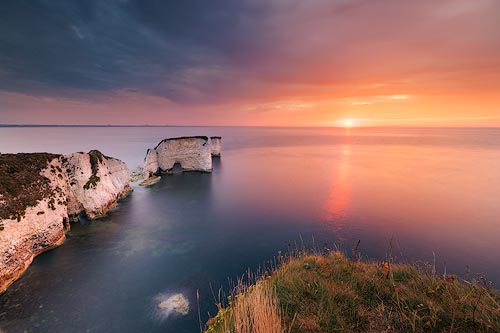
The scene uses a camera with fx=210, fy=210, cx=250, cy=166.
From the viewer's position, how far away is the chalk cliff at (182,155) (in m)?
39.1

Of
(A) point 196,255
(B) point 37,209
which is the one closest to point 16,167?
(B) point 37,209

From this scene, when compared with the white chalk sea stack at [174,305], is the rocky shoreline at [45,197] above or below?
above

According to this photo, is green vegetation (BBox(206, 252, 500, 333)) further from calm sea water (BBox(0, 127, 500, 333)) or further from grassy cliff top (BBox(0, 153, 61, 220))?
grassy cliff top (BBox(0, 153, 61, 220))

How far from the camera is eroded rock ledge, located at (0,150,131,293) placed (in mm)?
11422

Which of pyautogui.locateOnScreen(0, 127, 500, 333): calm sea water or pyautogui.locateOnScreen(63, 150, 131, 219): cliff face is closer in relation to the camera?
pyautogui.locateOnScreen(0, 127, 500, 333): calm sea water

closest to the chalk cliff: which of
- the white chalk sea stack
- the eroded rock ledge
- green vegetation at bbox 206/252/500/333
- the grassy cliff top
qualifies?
the eroded rock ledge

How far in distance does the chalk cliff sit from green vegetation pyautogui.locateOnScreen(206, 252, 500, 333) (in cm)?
3575

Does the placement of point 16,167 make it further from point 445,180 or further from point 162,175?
point 445,180

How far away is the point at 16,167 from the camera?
47.4 ft

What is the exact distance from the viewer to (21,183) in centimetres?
1344

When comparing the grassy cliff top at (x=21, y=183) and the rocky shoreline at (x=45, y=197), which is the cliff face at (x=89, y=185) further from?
the grassy cliff top at (x=21, y=183)

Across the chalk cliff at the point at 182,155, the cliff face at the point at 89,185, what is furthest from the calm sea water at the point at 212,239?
the chalk cliff at the point at 182,155

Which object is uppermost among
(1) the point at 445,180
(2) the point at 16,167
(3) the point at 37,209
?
(2) the point at 16,167

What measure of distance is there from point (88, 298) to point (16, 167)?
1099 cm
